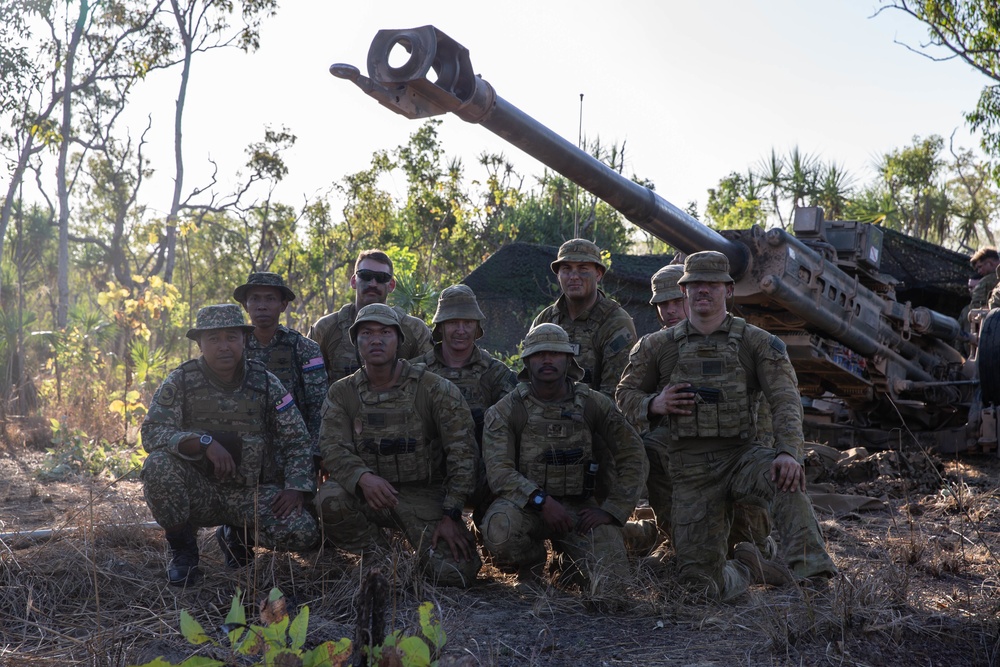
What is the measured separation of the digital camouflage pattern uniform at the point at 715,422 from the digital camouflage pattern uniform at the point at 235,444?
5.95ft

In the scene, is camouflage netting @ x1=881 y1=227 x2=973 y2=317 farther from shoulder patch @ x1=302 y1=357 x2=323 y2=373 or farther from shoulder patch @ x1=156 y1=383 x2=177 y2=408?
shoulder patch @ x1=156 y1=383 x2=177 y2=408

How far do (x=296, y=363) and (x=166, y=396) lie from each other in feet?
3.19

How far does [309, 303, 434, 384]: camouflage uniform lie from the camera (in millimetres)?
6367

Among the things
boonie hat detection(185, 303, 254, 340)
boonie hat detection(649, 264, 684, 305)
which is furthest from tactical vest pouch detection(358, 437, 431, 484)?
boonie hat detection(649, 264, 684, 305)

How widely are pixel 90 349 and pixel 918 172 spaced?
19.3m

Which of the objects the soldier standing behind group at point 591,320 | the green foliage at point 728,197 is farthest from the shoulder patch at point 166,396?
the green foliage at point 728,197

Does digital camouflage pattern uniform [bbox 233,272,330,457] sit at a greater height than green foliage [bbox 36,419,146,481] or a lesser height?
greater

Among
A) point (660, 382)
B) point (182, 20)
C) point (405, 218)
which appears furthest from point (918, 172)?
point (660, 382)

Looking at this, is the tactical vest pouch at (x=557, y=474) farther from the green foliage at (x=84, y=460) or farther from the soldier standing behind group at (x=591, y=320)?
the green foliage at (x=84, y=460)

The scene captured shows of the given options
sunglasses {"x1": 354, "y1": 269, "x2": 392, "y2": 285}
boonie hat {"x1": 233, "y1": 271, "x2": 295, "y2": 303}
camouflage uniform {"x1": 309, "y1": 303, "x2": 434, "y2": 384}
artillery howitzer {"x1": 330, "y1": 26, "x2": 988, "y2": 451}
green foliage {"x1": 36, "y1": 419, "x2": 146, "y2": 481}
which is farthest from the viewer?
green foliage {"x1": 36, "y1": 419, "x2": 146, "y2": 481}

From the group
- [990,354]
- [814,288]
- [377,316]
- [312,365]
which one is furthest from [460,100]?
[990,354]

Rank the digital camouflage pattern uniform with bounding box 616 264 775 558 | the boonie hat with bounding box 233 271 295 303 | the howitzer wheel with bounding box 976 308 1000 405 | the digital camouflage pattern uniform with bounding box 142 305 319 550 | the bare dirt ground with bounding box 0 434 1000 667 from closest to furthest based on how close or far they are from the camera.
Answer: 1. the bare dirt ground with bounding box 0 434 1000 667
2. the digital camouflage pattern uniform with bounding box 142 305 319 550
3. the digital camouflage pattern uniform with bounding box 616 264 775 558
4. the boonie hat with bounding box 233 271 295 303
5. the howitzer wheel with bounding box 976 308 1000 405

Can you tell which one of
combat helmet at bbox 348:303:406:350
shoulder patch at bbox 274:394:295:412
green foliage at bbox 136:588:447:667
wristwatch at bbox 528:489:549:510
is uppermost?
combat helmet at bbox 348:303:406:350

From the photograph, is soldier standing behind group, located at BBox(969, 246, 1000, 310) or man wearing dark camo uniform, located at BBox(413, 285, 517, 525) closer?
man wearing dark camo uniform, located at BBox(413, 285, 517, 525)
